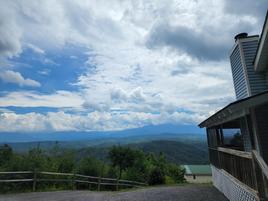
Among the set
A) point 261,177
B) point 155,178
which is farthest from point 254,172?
point 155,178

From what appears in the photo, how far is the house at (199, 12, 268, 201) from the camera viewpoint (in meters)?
5.14

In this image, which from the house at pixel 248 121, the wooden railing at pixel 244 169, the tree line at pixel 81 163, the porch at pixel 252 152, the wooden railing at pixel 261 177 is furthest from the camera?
the tree line at pixel 81 163

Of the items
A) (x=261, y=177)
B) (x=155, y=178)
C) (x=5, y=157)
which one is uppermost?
(x=5, y=157)

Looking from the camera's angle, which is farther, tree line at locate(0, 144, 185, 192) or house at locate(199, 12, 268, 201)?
tree line at locate(0, 144, 185, 192)

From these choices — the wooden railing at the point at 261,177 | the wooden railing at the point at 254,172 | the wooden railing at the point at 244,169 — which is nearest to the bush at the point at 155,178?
the wooden railing at the point at 244,169

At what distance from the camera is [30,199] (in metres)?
9.95

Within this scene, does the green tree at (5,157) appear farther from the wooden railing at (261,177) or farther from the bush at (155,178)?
the bush at (155,178)

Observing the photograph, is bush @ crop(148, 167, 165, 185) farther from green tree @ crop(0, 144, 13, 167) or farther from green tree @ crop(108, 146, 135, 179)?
green tree @ crop(0, 144, 13, 167)

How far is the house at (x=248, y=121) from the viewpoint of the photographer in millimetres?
5144

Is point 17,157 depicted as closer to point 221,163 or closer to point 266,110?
point 221,163

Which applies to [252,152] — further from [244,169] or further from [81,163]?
[81,163]

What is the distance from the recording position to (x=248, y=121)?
296 inches

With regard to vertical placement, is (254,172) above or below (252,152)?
below

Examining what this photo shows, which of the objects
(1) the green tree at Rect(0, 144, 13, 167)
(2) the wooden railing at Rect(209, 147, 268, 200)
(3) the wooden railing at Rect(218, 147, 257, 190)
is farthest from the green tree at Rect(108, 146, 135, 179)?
(2) the wooden railing at Rect(209, 147, 268, 200)
